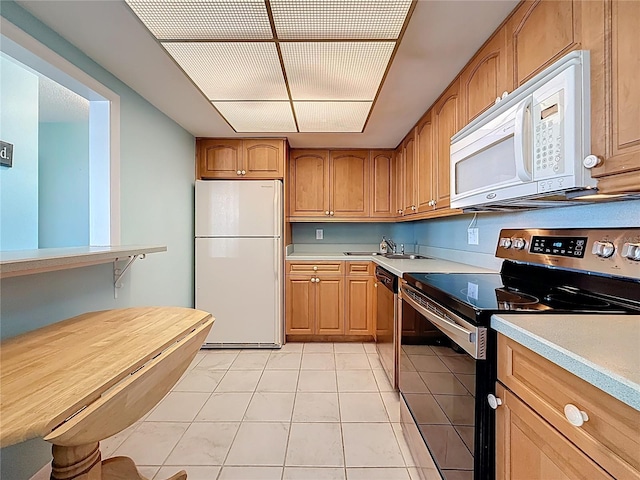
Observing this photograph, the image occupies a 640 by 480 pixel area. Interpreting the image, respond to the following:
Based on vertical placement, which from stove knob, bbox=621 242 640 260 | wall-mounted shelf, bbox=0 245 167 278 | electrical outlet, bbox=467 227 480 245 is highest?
electrical outlet, bbox=467 227 480 245

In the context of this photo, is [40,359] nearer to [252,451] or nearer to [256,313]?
[252,451]

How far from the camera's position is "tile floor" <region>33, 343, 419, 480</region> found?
5.33 ft

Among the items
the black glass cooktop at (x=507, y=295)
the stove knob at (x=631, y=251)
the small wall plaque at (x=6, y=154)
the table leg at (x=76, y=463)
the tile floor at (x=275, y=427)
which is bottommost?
the tile floor at (x=275, y=427)

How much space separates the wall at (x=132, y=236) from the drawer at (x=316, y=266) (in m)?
1.03

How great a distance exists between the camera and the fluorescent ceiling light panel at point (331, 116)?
2.45 m

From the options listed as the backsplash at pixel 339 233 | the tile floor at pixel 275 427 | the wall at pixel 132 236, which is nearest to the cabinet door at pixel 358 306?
the tile floor at pixel 275 427

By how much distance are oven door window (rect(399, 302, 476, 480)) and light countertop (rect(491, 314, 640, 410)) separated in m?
0.24

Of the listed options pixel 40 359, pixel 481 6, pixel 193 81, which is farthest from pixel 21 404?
pixel 481 6

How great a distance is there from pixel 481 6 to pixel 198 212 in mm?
2806

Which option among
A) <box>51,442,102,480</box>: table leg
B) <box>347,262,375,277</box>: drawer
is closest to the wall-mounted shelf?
<box>51,442,102,480</box>: table leg

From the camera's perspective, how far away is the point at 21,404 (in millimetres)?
793

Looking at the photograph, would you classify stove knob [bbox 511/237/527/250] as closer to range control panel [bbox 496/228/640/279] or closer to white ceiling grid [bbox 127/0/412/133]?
range control panel [bbox 496/228/640/279]

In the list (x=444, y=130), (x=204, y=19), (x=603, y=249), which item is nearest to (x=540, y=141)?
(x=603, y=249)

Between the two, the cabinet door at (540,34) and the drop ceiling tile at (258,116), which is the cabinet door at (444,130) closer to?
the cabinet door at (540,34)
